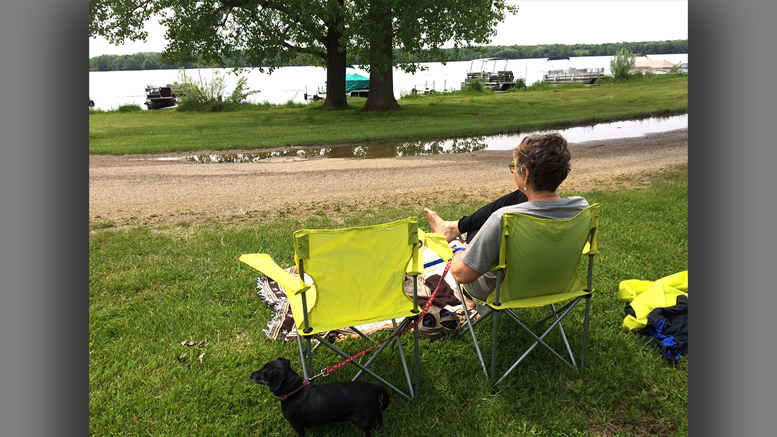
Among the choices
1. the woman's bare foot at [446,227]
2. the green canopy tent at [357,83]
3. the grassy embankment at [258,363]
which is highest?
the green canopy tent at [357,83]

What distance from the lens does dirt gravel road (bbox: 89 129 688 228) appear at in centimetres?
724

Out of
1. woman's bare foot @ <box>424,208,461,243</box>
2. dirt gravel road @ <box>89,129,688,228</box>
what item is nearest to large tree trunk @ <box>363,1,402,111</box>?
dirt gravel road @ <box>89,129,688,228</box>

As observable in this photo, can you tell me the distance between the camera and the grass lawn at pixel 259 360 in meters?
2.81

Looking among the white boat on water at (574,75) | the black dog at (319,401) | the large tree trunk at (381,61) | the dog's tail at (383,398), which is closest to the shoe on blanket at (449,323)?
the dog's tail at (383,398)

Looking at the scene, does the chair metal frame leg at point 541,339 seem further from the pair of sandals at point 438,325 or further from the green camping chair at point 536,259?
the pair of sandals at point 438,325

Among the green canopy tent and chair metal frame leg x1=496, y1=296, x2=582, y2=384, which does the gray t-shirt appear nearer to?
chair metal frame leg x1=496, y1=296, x2=582, y2=384

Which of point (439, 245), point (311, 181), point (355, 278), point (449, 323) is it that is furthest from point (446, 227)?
point (311, 181)

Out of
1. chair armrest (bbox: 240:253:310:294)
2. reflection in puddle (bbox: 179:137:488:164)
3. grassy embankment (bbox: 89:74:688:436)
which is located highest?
reflection in puddle (bbox: 179:137:488:164)

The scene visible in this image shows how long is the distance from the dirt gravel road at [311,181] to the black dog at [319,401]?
4357 millimetres

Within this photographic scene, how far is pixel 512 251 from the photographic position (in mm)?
2803

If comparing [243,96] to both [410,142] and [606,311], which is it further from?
[606,311]

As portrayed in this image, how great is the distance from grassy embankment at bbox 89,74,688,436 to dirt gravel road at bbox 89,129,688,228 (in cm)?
152
